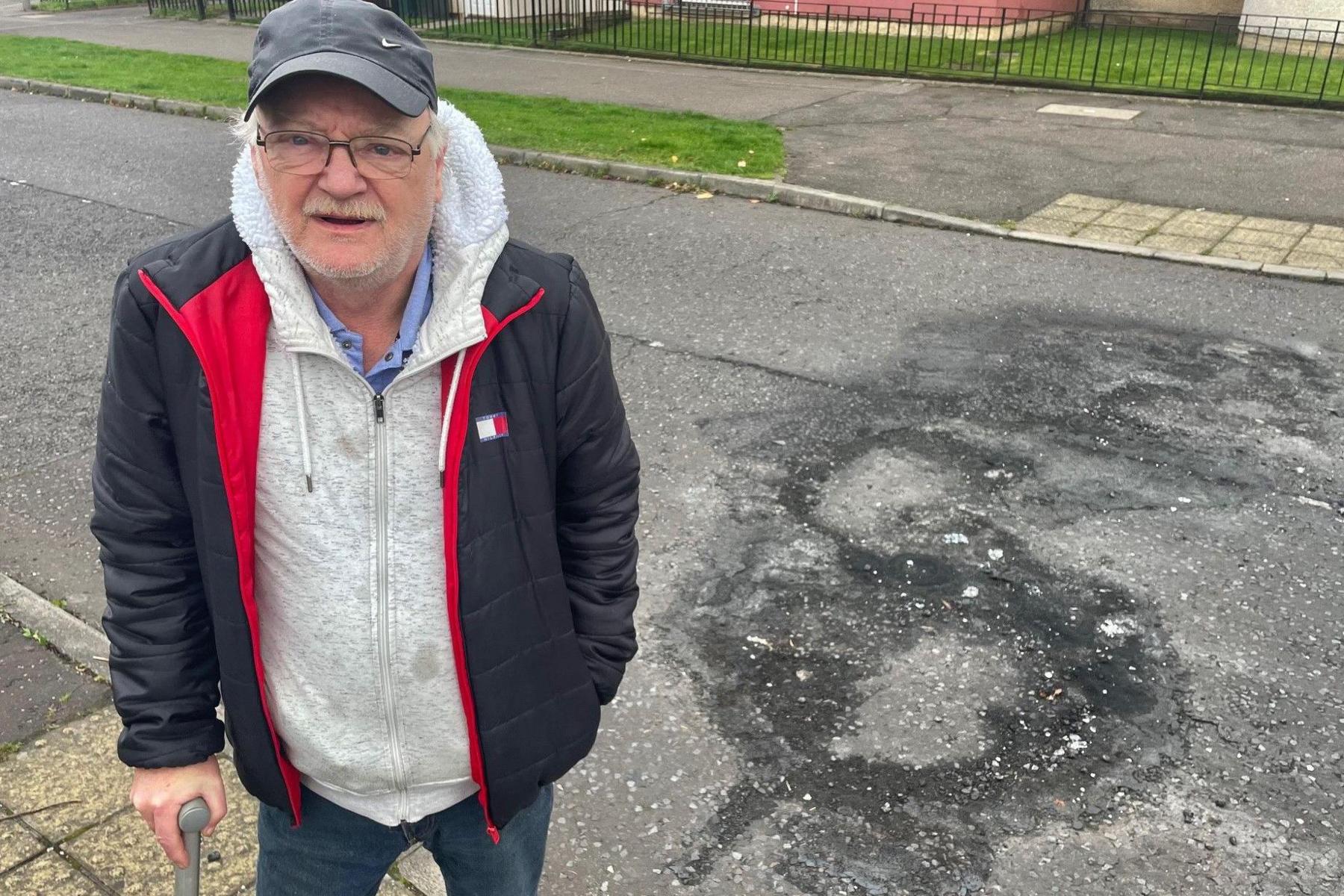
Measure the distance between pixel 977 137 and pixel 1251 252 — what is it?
15.0 feet

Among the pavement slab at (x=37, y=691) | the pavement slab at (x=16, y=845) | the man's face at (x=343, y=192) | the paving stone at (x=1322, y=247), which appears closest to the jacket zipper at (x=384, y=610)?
the man's face at (x=343, y=192)

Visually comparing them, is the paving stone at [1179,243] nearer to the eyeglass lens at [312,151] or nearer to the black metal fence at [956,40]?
the black metal fence at [956,40]

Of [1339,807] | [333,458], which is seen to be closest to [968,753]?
[1339,807]

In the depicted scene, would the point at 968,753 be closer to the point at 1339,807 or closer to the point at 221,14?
the point at 1339,807

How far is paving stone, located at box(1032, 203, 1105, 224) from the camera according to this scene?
363 inches

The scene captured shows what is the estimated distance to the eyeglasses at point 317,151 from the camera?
1.74 metres

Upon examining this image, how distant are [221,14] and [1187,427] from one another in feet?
79.6

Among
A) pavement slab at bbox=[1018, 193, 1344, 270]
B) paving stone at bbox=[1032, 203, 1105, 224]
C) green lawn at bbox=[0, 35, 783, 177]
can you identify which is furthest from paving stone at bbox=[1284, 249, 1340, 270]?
green lawn at bbox=[0, 35, 783, 177]

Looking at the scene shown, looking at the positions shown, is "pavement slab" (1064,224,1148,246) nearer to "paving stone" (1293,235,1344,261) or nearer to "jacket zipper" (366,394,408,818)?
"paving stone" (1293,235,1344,261)

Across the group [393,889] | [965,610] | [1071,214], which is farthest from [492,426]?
[1071,214]

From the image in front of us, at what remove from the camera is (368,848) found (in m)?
2.11

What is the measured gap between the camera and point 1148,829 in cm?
329

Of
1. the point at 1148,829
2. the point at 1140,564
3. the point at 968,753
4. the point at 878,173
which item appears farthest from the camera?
the point at 878,173

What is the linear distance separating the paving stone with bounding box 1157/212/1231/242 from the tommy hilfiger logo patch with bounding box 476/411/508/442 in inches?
321
